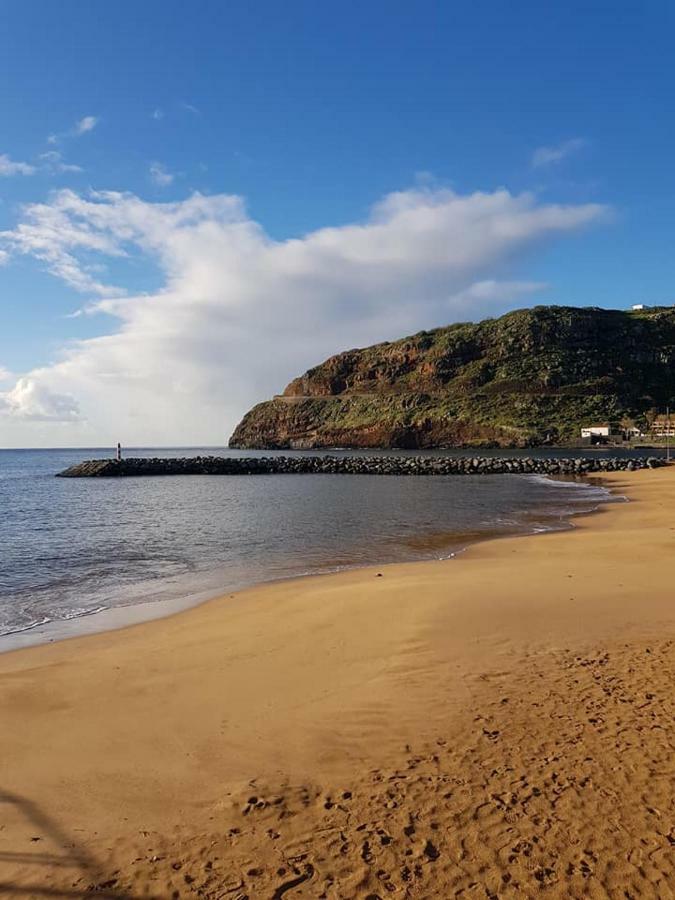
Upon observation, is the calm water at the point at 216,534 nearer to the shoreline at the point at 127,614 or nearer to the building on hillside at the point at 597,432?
the shoreline at the point at 127,614

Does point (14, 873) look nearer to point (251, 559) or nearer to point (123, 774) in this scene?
point (123, 774)

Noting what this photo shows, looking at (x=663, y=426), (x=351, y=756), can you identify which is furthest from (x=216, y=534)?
(x=663, y=426)

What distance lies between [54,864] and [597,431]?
107952 millimetres

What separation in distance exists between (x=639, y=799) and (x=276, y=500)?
1278 inches

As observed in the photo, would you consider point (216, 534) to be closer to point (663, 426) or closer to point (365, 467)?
point (365, 467)

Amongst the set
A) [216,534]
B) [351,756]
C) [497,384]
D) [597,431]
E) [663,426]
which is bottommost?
[216,534]

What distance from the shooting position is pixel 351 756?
5.41m

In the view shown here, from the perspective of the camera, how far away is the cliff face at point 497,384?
115m

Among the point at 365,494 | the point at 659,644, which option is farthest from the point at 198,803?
the point at 365,494

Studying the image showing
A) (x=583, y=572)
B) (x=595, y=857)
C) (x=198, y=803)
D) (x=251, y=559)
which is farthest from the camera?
(x=251, y=559)

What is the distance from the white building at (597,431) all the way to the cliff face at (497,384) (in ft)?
10.9

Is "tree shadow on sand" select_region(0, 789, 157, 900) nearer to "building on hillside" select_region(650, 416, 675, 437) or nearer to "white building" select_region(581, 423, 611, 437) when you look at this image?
"white building" select_region(581, 423, 611, 437)

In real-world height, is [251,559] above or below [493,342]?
below

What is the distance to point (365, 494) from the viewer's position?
1537 inches
